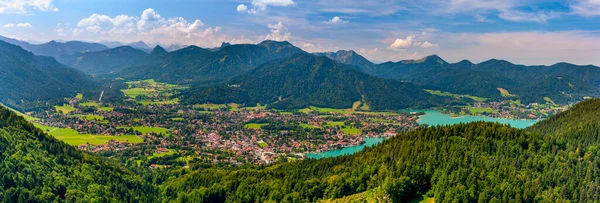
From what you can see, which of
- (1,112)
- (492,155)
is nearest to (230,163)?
(1,112)

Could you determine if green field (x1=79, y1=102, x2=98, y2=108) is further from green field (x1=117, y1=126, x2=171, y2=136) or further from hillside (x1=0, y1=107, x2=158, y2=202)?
hillside (x1=0, y1=107, x2=158, y2=202)

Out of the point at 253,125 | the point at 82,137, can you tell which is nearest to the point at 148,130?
the point at 82,137

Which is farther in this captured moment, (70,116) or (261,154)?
(70,116)

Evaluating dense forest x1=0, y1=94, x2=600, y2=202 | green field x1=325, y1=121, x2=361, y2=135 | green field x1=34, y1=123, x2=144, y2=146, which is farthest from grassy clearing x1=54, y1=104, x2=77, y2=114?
green field x1=325, y1=121, x2=361, y2=135

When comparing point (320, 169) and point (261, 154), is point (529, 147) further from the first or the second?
point (261, 154)

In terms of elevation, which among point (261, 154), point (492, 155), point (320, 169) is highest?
point (492, 155)
